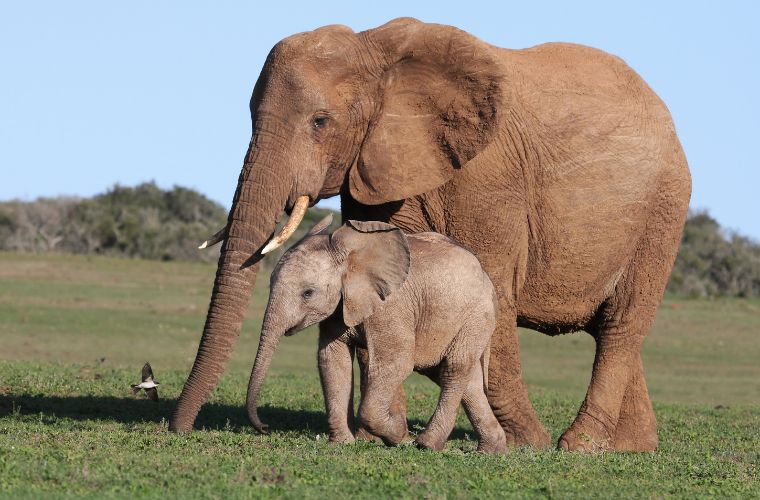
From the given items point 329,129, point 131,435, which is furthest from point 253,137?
point 131,435

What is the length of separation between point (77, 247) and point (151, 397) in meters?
37.0

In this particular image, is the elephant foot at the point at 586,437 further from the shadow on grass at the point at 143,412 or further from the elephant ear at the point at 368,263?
the elephant ear at the point at 368,263

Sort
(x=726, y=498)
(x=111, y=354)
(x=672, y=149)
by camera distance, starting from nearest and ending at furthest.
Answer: (x=726, y=498) → (x=672, y=149) → (x=111, y=354)

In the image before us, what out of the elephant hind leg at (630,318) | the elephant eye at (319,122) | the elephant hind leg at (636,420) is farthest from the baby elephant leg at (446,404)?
the elephant hind leg at (636,420)

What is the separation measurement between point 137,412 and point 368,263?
148 inches

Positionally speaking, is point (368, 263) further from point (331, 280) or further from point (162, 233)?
point (162, 233)

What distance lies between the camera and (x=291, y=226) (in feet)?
35.0

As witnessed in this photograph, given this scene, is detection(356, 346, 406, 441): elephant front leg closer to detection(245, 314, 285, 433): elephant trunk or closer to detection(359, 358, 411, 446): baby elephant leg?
detection(359, 358, 411, 446): baby elephant leg

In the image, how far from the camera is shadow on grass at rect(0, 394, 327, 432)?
41.7 feet

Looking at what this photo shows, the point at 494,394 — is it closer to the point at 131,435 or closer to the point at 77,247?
the point at 131,435

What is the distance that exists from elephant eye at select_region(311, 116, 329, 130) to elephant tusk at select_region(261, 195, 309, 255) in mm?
523

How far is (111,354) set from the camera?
82.0ft

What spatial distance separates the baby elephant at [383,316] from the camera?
10.2 meters

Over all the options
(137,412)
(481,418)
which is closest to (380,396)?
(481,418)
